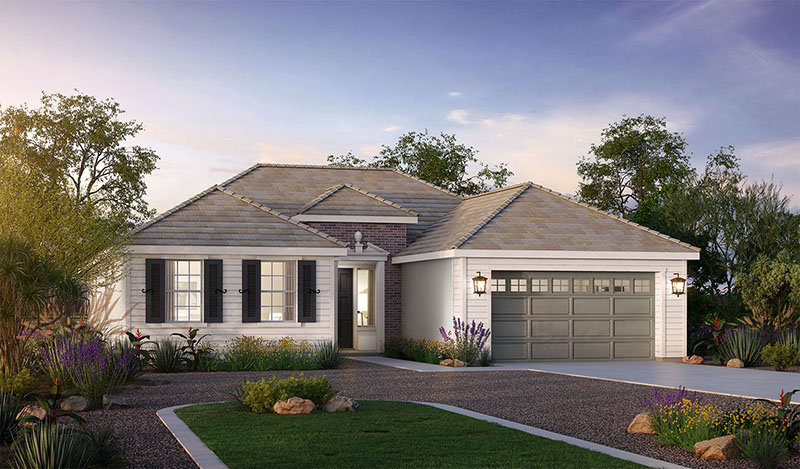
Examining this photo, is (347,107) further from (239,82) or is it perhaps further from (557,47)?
(557,47)

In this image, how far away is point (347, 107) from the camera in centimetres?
2259

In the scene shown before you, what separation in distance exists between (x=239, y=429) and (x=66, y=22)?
1286 centimetres

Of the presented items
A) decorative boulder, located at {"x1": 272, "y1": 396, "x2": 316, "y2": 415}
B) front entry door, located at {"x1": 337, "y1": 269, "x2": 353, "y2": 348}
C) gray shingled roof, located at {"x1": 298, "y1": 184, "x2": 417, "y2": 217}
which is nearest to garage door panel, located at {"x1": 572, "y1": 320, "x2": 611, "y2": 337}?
gray shingled roof, located at {"x1": 298, "y1": 184, "x2": 417, "y2": 217}

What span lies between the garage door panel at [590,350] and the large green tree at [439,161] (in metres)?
20.4

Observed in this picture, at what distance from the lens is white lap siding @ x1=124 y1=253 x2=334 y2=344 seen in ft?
64.3

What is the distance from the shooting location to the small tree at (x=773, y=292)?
21.4 meters

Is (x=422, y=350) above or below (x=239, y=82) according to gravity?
below

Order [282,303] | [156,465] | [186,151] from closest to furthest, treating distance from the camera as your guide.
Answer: [156,465]
[282,303]
[186,151]

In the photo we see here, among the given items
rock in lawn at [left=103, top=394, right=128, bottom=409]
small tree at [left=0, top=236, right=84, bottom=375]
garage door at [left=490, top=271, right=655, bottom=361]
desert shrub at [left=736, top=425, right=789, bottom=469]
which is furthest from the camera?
garage door at [left=490, top=271, right=655, bottom=361]

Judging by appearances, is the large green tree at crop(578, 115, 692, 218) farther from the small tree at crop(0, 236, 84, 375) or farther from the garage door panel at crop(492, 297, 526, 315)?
the small tree at crop(0, 236, 84, 375)

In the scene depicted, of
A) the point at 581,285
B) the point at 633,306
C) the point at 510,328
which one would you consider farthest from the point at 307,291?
the point at 633,306

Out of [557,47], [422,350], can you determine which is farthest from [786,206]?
[422,350]

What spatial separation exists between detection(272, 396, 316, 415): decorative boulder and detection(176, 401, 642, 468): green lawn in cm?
18

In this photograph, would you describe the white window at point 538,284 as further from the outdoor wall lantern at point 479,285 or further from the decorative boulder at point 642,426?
the decorative boulder at point 642,426
